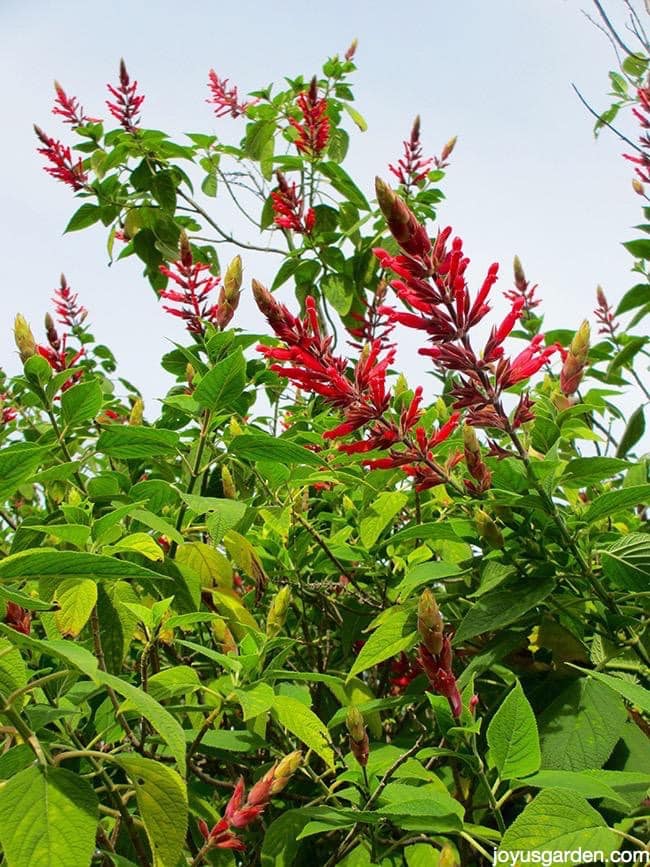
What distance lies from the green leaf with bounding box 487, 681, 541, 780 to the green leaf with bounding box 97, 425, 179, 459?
0.76 m

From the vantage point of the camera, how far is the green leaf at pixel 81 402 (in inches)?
58.4

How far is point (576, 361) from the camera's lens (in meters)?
1.60

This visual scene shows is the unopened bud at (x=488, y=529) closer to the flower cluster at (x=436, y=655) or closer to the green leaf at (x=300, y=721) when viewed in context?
the flower cluster at (x=436, y=655)

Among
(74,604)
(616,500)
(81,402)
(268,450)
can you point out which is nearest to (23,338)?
(81,402)

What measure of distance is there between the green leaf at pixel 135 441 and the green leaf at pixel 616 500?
2.57ft

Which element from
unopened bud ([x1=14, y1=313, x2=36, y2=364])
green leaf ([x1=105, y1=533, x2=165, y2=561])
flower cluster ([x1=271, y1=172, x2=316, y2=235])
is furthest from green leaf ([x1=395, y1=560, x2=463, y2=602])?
flower cluster ([x1=271, y1=172, x2=316, y2=235])

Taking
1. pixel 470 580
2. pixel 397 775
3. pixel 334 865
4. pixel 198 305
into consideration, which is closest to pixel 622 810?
pixel 397 775

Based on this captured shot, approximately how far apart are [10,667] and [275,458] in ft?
1.95

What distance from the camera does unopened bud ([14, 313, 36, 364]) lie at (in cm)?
168

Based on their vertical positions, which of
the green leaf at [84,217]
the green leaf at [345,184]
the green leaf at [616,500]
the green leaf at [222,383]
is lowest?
the green leaf at [616,500]

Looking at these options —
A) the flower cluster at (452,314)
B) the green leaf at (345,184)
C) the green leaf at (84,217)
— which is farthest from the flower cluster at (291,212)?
the flower cluster at (452,314)

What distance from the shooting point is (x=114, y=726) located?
1.39 meters

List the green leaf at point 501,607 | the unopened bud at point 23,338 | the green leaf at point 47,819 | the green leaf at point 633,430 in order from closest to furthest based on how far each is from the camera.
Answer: the green leaf at point 47,819
the green leaf at point 501,607
the unopened bud at point 23,338
the green leaf at point 633,430

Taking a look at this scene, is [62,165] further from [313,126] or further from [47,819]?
[47,819]
